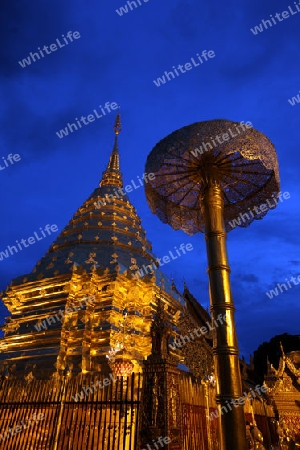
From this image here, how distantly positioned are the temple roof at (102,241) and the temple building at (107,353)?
0.06m

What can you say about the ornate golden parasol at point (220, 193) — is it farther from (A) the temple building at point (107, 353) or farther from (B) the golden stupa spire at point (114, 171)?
(B) the golden stupa spire at point (114, 171)

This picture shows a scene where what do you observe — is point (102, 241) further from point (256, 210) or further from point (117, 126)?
point (117, 126)

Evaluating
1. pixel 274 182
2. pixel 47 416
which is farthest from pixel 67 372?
pixel 274 182

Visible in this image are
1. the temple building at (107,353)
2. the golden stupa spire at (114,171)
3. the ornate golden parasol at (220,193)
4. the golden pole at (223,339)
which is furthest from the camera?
the golden stupa spire at (114,171)

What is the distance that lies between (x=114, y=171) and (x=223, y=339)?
1793cm

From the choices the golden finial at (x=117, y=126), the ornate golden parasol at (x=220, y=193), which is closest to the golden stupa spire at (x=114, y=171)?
the golden finial at (x=117, y=126)

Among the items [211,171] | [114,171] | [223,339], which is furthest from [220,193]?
[114,171]

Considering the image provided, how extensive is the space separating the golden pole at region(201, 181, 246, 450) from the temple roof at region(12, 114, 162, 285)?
21.6 ft

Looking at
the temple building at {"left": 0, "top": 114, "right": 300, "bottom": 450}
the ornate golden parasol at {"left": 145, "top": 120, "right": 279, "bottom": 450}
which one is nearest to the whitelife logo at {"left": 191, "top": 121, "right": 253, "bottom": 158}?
the ornate golden parasol at {"left": 145, "top": 120, "right": 279, "bottom": 450}

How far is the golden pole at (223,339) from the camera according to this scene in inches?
181

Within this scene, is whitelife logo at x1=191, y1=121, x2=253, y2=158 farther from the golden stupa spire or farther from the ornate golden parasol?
the golden stupa spire

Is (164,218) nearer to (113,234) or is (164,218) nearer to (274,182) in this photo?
(274,182)

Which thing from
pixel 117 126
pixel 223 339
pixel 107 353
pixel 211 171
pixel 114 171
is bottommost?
pixel 223 339

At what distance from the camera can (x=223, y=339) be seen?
5043mm
